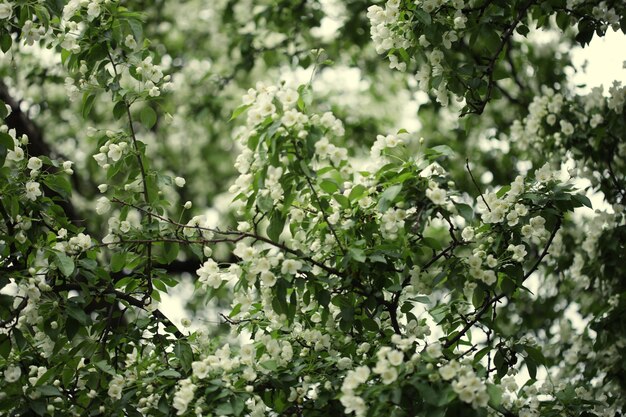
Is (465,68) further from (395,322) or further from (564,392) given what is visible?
(564,392)

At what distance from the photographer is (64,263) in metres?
3.07

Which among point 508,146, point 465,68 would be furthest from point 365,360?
point 508,146

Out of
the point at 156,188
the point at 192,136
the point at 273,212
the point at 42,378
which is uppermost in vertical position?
the point at 192,136

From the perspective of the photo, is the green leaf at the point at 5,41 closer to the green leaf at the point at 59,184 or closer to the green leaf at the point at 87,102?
the green leaf at the point at 87,102

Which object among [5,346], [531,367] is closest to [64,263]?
[5,346]

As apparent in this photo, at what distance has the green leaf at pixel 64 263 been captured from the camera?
9.93 ft

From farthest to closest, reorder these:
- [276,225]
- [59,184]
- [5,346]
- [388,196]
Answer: [59,184] → [5,346] → [276,225] → [388,196]

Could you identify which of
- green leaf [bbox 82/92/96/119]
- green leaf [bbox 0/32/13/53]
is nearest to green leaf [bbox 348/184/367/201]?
green leaf [bbox 82/92/96/119]

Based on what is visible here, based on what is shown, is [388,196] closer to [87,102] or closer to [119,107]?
[119,107]

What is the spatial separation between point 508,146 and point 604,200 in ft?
6.58

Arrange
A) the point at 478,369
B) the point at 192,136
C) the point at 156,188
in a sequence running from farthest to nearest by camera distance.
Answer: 1. the point at 192,136
2. the point at 156,188
3. the point at 478,369

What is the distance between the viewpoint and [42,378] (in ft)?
10.2

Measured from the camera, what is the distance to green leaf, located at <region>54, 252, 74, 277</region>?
3.03m

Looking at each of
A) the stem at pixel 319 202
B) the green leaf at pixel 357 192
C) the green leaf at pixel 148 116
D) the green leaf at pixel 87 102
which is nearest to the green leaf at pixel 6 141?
the green leaf at pixel 87 102
